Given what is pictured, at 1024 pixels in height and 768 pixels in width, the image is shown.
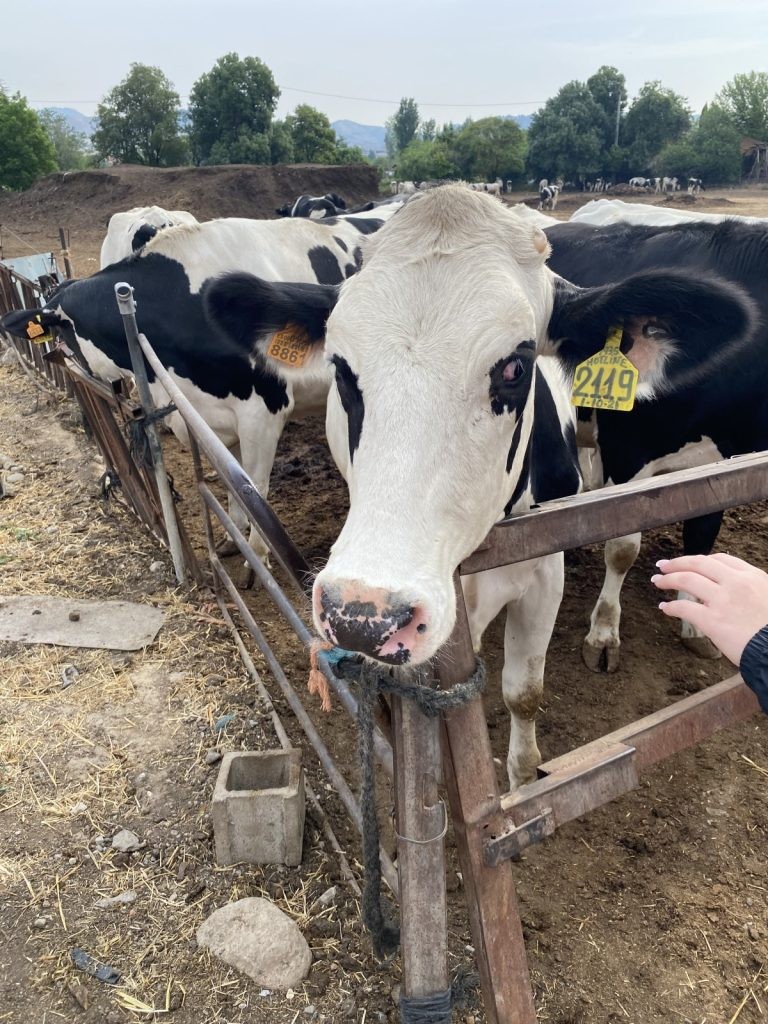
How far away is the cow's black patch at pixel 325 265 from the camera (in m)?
5.15

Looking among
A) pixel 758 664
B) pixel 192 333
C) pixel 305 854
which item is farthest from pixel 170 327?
pixel 758 664

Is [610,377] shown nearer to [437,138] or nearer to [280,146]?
[280,146]

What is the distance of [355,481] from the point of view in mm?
1430

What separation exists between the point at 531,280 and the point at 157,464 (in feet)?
8.68

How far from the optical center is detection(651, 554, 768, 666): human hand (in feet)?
3.58

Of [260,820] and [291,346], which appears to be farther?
[260,820]

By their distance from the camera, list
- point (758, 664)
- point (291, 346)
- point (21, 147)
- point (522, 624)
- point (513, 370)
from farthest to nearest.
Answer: point (21, 147) → point (522, 624) → point (291, 346) → point (513, 370) → point (758, 664)

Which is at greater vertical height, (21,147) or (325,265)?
(21,147)

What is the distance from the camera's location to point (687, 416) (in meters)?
3.38

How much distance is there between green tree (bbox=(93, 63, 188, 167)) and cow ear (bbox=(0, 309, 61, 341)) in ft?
156

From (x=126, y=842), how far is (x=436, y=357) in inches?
82.5

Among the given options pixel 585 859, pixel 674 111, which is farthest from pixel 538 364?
pixel 674 111

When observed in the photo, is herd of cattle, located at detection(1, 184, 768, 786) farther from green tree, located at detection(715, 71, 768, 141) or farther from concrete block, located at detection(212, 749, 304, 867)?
green tree, located at detection(715, 71, 768, 141)

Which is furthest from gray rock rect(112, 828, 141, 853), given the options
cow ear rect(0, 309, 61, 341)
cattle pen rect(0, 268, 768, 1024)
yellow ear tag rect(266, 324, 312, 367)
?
cow ear rect(0, 309, 61, 341)
